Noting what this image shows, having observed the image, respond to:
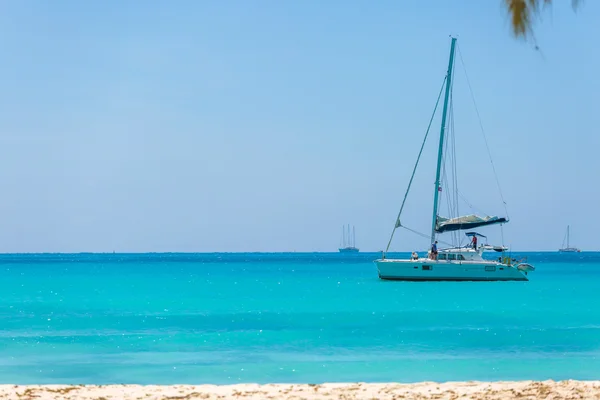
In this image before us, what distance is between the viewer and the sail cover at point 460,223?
62531mm

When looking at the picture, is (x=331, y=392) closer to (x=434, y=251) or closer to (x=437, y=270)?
(x=437, y=270)

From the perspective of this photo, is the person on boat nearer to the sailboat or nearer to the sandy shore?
the sailboat

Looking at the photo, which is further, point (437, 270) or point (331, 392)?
point (437, 270)

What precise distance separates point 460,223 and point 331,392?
48.2m

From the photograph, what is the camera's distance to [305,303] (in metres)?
53.4

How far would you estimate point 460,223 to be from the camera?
62781 mm

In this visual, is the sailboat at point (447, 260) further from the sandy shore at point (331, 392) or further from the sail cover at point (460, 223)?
the sandy shore at point (331, 392)

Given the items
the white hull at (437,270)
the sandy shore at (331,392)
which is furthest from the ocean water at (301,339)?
the sandy shore at (331,392)

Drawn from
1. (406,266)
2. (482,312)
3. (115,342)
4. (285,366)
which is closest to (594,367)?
(285,366)

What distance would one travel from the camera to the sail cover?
2462 inches

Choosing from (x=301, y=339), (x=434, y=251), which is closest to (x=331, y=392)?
(x=301, y=339)

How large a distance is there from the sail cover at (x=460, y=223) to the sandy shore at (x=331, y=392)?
152 feet

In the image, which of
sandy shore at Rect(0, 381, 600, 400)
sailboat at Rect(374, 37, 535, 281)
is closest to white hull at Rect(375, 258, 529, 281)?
sailboat at Rect(374, 37, 535, 281)

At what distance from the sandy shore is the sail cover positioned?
46.4 meters
